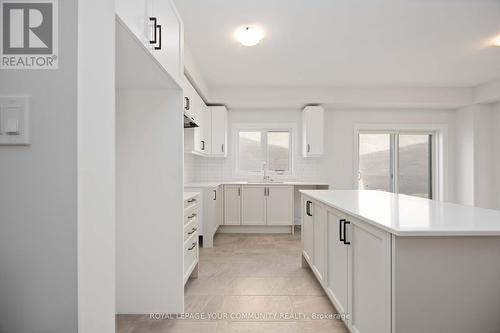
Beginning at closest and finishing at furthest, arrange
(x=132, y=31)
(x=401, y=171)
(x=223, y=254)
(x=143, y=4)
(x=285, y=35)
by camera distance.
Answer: (x=132, y=31), (x=143, y=4), (x=285, y=35), (x=223, y=254), (x=401, y=171)

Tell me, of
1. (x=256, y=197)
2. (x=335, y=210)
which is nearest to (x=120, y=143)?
(x=335, y=210)

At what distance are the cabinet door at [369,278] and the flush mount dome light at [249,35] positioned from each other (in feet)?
7.60

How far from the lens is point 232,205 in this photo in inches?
201

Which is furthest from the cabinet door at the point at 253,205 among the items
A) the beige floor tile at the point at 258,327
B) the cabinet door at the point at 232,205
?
the beige floor tile at the point at 258,327

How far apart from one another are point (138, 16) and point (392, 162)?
591 cm

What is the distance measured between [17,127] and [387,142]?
637 cm

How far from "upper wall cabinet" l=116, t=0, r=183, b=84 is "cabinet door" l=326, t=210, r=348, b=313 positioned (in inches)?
58.9

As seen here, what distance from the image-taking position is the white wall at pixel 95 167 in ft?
2.59

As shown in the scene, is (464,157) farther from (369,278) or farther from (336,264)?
(369,278)

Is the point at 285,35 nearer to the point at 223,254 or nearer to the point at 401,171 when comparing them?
the point at 223,254

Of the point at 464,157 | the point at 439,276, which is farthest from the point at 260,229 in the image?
the point at 464,157

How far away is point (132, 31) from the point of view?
1.24 m

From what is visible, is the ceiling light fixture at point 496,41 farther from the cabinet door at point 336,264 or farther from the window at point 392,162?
the cabinet door at point 336,264

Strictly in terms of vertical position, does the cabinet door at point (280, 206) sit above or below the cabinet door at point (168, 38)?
below
